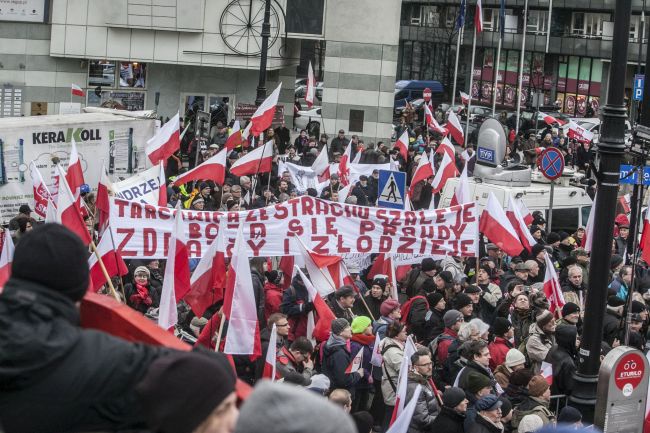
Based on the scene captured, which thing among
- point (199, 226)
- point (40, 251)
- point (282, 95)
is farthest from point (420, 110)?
point (40, 251)

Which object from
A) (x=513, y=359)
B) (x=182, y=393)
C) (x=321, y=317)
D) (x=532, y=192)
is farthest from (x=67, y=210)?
(x=532, y=192)

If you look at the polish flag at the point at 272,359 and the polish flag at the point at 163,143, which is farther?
the polish flag at the point at 163,143

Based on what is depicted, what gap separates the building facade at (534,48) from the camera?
2288 inches

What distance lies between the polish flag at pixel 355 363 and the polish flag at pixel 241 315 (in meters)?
0.86

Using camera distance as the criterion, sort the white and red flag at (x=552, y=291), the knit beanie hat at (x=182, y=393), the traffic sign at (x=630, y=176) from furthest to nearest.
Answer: the traffic sign at (x=630, y=176) < the white and red flag at (x=552, y=291) < the knit beanie hat at (x=182, y=393)

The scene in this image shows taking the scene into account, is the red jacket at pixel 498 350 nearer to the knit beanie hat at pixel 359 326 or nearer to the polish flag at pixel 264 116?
the knit beanie hat at pixel 359 326

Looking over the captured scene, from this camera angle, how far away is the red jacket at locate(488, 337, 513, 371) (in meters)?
10.9

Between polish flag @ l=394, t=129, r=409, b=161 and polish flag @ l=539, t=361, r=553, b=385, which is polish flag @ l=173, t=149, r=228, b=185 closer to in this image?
polish flag @ l=539, t=361, r=553, b=385

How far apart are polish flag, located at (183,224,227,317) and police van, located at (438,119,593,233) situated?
853 centimetres

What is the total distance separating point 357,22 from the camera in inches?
1421

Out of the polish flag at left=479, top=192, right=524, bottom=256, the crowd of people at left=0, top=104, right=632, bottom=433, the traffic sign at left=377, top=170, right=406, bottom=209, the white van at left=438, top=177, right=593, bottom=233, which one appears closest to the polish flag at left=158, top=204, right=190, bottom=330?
the crowd of people at left=0, top=104, right=632, bottom=433

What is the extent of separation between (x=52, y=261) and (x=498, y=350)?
791 centimetres

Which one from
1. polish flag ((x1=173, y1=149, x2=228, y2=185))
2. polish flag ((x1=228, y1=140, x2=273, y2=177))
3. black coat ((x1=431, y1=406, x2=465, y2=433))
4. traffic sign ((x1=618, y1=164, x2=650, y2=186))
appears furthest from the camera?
polish flag ((x1=228, y1=140, x2=273, y2=177))

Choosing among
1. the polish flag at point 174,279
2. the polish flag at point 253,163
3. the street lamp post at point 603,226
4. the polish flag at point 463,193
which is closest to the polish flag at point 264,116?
the polish flag at point 253,163
